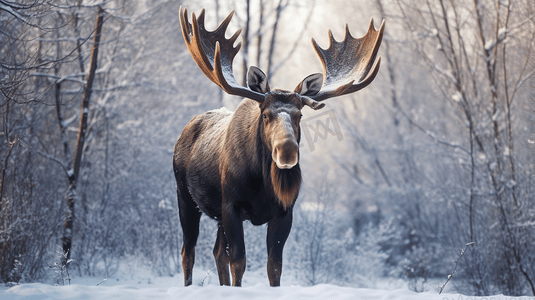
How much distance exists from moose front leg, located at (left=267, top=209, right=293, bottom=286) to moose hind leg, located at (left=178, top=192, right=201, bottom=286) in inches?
44.7

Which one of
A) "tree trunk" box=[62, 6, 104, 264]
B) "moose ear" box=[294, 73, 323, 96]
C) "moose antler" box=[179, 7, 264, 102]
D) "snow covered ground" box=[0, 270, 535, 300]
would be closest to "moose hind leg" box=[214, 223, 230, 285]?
"snow covered ground" box=[0, 270, 535, 300]

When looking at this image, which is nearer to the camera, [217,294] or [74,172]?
[217,294]

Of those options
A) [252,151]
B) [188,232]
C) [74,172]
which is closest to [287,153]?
[252,151]

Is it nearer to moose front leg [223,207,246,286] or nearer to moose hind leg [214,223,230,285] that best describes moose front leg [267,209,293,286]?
moose front leg [223,207,246,286]

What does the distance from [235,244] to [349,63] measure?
2.17 m

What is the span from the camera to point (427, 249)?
444 inches

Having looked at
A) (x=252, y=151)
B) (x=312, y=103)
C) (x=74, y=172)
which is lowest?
(x=252, y=151)

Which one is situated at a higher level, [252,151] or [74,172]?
[74,172]

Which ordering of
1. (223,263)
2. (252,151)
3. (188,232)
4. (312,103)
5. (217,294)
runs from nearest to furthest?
(217,294), (312,103), (252,151), (223,263), (188,232)

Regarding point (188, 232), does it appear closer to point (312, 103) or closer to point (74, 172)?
point (312, 103)

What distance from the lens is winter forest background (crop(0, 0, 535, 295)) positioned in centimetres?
572

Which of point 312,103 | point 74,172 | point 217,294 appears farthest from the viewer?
point 74,172

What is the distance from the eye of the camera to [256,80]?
3.69 m

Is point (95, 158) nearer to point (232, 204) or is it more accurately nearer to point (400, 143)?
point (232, 204)
